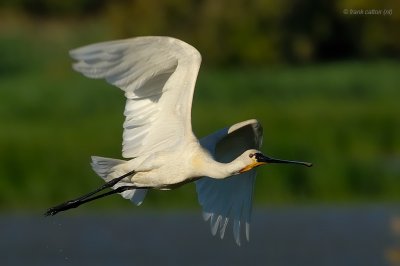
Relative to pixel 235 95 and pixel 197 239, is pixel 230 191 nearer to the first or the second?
pixel 197 239

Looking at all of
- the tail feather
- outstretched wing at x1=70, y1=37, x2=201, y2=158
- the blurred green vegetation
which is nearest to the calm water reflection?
the blurred green vegetation

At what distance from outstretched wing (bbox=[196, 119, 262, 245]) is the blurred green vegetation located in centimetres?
683

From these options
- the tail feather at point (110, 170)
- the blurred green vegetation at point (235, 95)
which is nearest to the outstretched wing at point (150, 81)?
the tail feather at point (110, 170)

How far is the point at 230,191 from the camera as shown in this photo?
11.2m

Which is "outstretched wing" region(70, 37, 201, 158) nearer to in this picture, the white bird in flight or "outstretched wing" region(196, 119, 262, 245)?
the white bird in flight

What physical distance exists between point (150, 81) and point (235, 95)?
14.8 meters

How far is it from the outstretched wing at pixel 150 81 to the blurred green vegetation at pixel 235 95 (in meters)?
7.41

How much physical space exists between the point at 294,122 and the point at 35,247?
5.32 metres

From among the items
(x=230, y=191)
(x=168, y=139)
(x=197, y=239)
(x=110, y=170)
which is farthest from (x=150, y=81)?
(x=197, y=239)

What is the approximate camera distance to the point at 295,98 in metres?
24.9

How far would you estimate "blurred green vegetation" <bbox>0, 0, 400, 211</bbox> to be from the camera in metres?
18.2

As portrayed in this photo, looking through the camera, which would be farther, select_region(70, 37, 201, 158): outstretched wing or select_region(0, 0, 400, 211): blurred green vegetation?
select_region(0, 0, 400, 211): blurred green vegetation

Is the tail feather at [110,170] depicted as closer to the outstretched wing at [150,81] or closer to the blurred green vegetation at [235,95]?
the outstretched wing at [150,81]

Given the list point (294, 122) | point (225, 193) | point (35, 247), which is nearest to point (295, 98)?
point (294, 122)
